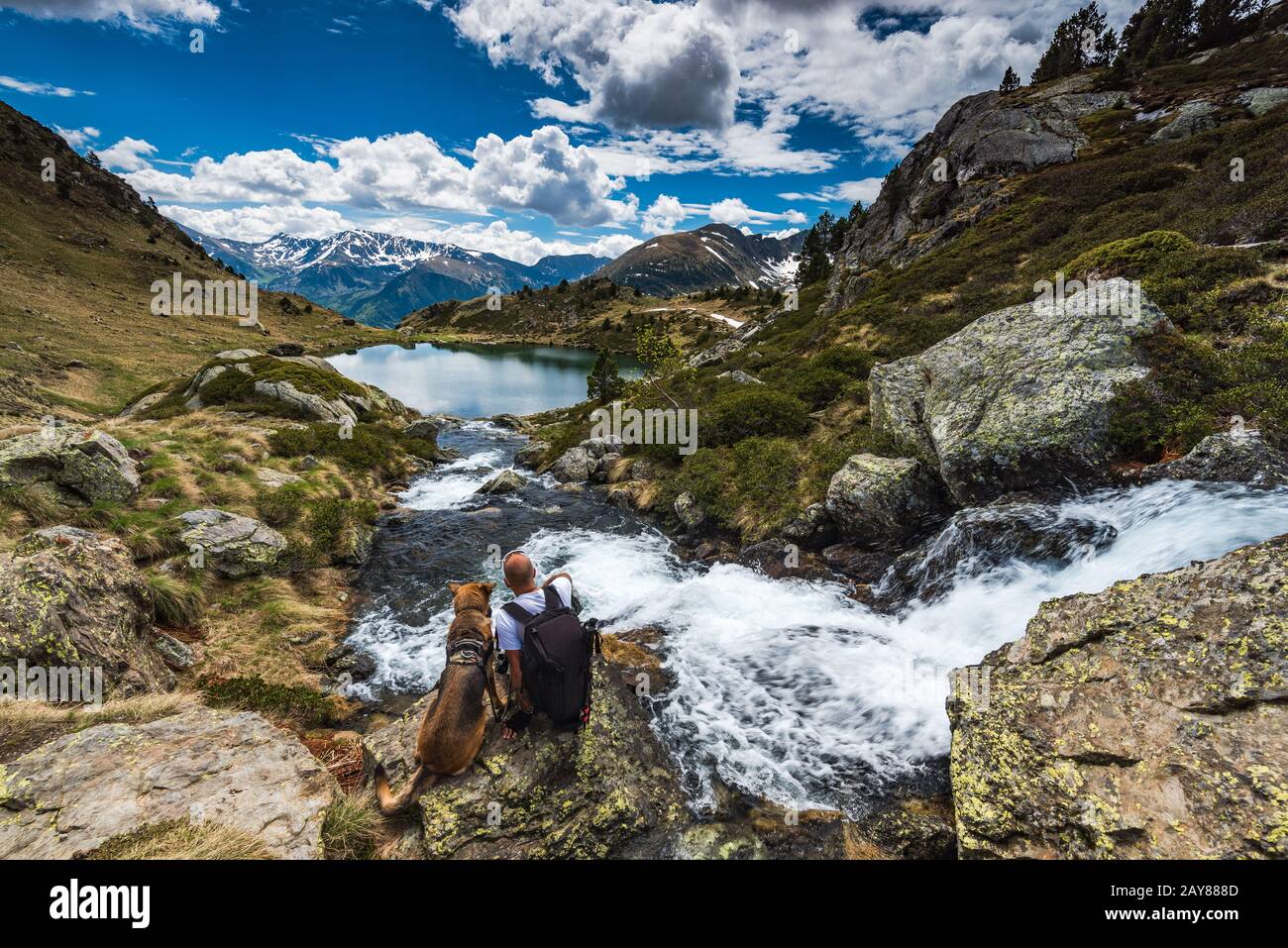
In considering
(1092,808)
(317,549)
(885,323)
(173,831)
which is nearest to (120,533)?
(317,549)

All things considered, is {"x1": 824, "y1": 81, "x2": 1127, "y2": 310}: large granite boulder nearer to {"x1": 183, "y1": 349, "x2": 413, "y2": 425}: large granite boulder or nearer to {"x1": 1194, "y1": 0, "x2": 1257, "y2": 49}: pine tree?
{"x1": 1194, "y1": 0, "x2": 1257, "y2": 49}: pine tree

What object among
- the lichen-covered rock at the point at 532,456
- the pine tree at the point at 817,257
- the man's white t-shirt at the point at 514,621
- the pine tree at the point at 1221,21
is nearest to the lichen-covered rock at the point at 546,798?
the man's white t-shirt at the point at 514,621

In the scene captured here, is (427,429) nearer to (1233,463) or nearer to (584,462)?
(584,462)

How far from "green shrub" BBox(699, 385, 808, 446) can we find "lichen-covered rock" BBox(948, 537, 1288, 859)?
54.5 ft

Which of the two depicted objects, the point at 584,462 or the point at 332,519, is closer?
the point at 332,519

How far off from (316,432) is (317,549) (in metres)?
12.9

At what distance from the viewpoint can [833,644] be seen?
11.8 m

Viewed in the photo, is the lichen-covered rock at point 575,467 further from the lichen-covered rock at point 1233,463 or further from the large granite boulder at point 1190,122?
the large granite boulder at point 1190,122

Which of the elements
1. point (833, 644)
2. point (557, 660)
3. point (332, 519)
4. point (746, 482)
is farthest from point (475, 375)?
point (557, 660)

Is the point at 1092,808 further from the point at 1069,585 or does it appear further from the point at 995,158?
the point at 995,158

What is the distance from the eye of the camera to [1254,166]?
2522 cm

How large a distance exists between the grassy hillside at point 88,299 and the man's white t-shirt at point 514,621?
3373 centimetres

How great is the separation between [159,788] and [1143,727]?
1132 cm

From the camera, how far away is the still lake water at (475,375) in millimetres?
73875
